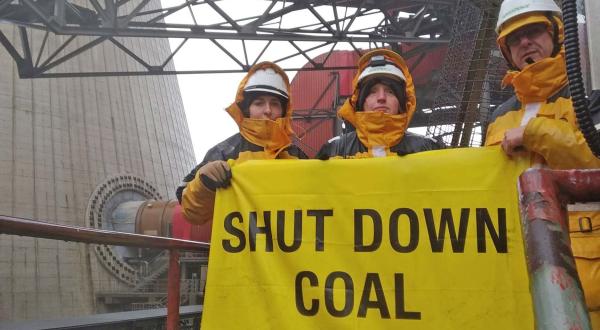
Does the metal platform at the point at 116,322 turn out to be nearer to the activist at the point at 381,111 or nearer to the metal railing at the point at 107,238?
the metal railing at the point at 107,238

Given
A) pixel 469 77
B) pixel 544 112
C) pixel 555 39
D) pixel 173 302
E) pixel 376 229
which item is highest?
pixel 469 77

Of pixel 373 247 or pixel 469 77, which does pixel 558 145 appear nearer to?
pixel 373 247

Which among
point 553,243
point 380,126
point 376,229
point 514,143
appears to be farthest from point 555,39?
point 553,243

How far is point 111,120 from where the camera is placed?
34.9 feet

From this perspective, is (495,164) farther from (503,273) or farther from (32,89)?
(32,89)

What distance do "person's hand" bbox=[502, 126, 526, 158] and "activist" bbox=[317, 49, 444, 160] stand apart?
785 mm

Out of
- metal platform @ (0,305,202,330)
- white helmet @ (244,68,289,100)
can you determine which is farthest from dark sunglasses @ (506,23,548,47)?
metal platform @ (0,305,202,330)

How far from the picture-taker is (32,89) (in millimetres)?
9367

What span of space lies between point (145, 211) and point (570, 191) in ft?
32.7

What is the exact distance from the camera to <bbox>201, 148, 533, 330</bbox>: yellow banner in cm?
195

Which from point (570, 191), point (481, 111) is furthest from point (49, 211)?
point (570, 191)

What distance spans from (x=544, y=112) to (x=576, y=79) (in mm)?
921

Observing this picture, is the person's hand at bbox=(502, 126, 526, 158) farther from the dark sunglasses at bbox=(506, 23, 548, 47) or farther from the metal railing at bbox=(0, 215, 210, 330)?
the metal railing at bbox=(0, 215, 210, 330)

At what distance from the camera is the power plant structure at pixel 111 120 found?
7758 mm
